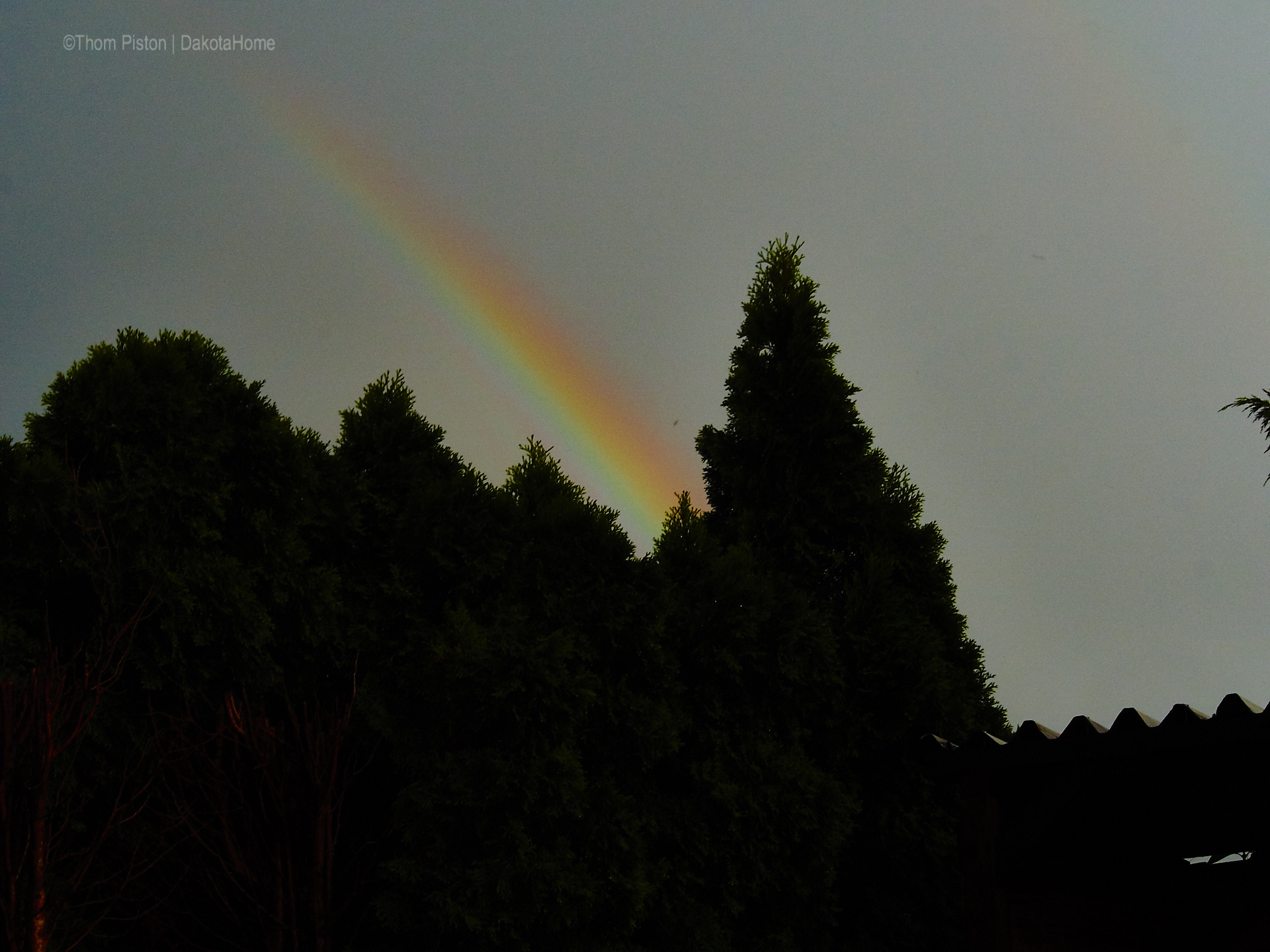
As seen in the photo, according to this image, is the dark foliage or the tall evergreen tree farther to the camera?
the tall evergreen tree

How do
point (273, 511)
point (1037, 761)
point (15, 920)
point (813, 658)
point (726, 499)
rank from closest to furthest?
point (15, 920)
point (1037, 761)
point (273, 511)
point (813, 658)
point (726, 499)

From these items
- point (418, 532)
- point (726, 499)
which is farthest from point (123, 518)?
point (726, 499)

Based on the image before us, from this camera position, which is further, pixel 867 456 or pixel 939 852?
pixel 867 456

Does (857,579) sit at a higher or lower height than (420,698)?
higher

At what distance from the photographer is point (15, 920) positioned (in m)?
5.63

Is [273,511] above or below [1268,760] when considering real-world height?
above

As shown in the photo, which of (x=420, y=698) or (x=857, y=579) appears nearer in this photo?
(x=420, y=698)

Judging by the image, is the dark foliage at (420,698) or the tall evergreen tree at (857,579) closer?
the dark foliage at (420,698)

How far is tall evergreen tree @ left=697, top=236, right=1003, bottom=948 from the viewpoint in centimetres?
1074

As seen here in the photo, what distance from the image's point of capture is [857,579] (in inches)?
458

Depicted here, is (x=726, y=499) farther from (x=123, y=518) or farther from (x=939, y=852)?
(x=123, y=518)

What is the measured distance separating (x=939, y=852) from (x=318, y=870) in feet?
21.7

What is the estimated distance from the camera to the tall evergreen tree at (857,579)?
10742 mm

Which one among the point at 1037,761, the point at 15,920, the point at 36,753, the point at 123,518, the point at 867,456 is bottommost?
the point at 15,920
